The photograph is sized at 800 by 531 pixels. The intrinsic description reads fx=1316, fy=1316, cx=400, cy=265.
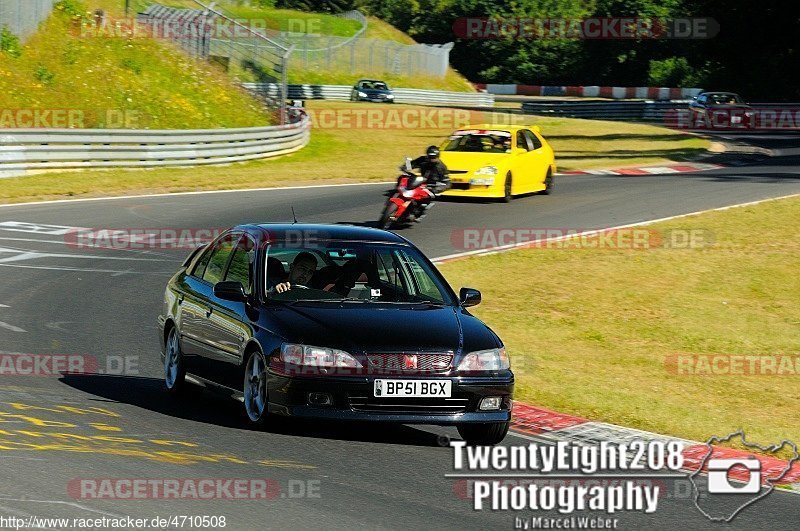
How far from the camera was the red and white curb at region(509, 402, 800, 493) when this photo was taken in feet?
28.9

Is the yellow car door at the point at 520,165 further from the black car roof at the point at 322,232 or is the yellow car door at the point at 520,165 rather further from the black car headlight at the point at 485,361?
the black car headlight at the point at 485,361

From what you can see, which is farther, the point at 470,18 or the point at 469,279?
the point at 470,18

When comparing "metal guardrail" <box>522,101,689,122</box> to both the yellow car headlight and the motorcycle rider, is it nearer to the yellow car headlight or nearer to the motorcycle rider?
the yellow car headlight

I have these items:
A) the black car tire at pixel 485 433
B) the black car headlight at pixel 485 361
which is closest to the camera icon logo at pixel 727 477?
the black car tire at pixel 485 433

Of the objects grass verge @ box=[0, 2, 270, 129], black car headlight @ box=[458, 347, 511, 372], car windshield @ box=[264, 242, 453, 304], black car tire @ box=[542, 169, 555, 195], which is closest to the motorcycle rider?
black car tire @ box=[542, 169, 555, 195]

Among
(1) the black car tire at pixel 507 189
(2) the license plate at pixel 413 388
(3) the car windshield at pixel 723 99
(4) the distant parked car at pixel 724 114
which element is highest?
(2) the license plate at pixel 413 388

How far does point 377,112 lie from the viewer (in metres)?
56.1

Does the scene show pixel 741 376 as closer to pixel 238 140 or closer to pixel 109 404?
pixel 109 404

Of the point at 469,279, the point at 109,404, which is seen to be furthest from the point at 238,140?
the point at 109,404

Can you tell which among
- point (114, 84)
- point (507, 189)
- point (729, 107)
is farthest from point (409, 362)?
point (729, 107)

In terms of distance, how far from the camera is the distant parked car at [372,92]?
66000 mm

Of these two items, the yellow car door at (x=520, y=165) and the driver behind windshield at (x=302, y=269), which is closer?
the driver behind windshield at (x=302, y=269)

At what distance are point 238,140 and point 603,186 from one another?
10085 mm

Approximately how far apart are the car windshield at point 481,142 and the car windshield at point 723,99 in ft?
97.5
